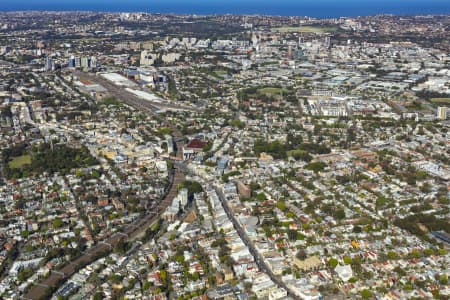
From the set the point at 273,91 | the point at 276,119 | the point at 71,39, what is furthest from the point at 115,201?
the point at 71,39

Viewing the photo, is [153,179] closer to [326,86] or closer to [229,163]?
[229,163]

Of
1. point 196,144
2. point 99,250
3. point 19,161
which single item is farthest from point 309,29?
point 99,250

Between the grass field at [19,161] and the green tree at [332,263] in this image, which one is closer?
the green tree at [332,263]

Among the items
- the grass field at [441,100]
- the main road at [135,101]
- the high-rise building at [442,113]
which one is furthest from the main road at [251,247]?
the grass field at [441,100]

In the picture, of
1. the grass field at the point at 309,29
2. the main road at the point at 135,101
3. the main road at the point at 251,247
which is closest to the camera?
the main road at the point at 251,247

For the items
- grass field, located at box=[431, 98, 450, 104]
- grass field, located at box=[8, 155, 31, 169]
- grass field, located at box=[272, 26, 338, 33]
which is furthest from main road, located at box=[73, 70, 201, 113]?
grass field, located at box=[272, 26, 338, 33]

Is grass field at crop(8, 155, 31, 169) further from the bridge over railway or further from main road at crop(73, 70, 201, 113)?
main road at crop(73, 70, 201, 113)

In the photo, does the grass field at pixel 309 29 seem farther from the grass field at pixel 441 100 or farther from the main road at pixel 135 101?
the grass field at pixel 441 100
